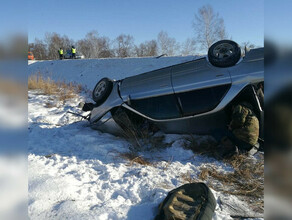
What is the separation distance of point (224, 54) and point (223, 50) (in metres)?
0.09

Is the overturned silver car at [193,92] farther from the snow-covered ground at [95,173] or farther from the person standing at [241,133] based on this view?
the snow-covered ground at [95,173]

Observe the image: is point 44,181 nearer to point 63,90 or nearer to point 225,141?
point 225,141

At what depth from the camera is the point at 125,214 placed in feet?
7.07

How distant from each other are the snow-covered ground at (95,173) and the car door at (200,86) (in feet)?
2.28

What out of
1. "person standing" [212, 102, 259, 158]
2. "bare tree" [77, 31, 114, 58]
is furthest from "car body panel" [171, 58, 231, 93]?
"bare tree" [77, 31, 114, 58]

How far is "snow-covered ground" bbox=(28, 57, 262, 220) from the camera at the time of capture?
7.21 ft

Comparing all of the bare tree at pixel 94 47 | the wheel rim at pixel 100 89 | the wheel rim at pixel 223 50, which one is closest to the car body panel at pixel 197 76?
the wheel rim at pixel 223 50

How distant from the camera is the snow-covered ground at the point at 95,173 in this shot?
2.20 meters

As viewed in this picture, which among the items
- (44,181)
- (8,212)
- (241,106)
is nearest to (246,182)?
(241,106)

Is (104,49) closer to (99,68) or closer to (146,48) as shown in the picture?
(146,48)

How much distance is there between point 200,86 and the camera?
3.60 meters

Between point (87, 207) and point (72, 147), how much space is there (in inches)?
71.3

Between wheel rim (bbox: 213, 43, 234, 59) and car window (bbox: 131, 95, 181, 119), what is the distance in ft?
3.32

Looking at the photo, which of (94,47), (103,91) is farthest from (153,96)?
(94,47)
